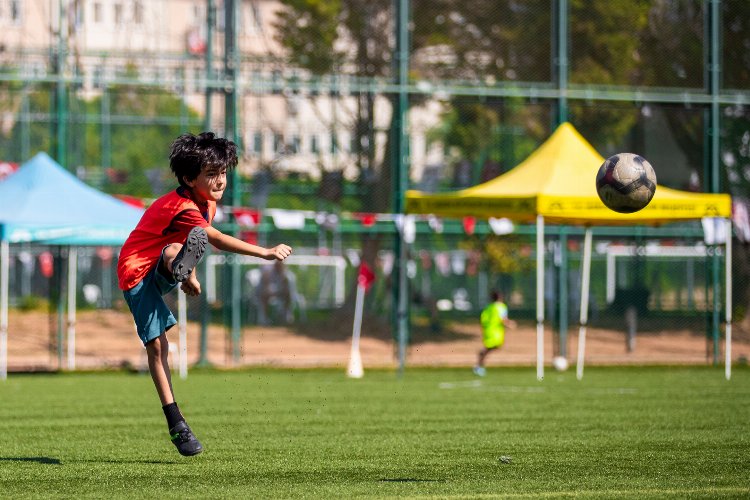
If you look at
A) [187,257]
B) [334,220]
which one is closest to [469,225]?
[334,220]

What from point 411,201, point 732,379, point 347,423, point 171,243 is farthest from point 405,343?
point 171,243

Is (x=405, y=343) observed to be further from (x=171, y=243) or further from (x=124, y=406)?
(x=171, y=243)

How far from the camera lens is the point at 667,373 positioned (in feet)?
61.4

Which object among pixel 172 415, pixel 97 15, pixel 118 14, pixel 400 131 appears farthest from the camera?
pixel 97 15

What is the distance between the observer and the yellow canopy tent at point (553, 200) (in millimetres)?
16078

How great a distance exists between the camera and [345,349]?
20.4 m

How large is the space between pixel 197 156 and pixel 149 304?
927 millimetres

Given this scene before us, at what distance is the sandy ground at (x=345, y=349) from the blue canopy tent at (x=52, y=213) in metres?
2.72

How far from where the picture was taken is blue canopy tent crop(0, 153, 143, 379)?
16.5 metres

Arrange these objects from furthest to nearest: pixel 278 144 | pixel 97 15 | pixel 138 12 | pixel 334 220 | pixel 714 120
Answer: pixel 97 15, pixel 138 12, pixel 714 120, pixel 278 144, pixel 334 220

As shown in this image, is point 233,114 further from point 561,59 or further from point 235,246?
point 235,246

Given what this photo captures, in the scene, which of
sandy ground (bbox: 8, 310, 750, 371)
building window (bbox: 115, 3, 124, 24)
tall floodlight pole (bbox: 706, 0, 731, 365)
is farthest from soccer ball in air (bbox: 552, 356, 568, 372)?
building window (bbox: 115, 3, 124, 24)

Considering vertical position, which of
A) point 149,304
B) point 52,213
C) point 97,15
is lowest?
point 149,304

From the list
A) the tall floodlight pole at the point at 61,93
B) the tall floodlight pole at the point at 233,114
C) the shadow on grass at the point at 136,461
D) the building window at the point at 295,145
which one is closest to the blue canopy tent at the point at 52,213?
the tall floodlight pole at the point at 61,93
